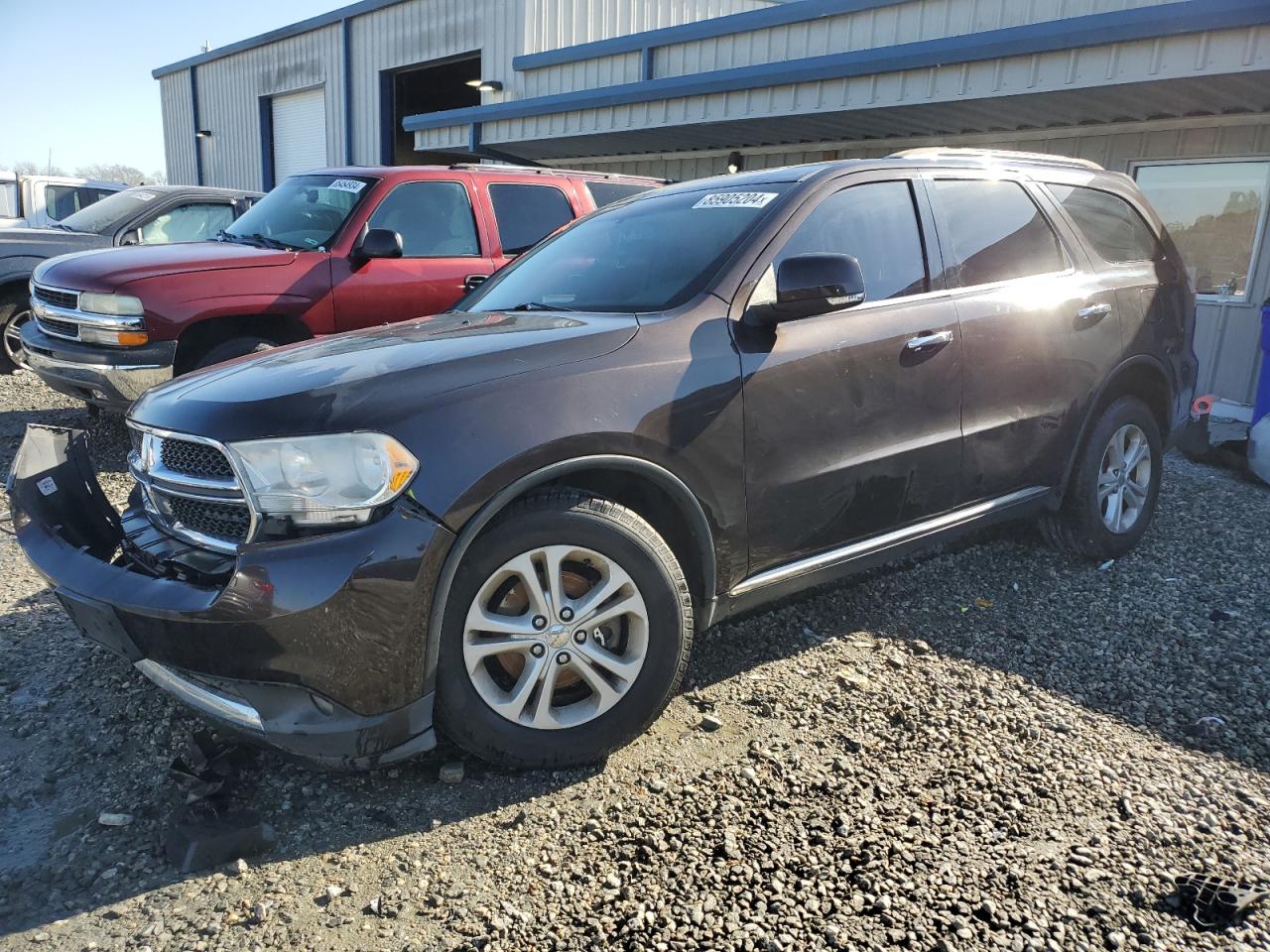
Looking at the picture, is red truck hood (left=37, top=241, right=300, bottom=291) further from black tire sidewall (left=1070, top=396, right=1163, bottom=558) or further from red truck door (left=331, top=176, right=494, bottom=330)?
black tire sidewall (left=1070, top=396, right=1163, bottom=558)

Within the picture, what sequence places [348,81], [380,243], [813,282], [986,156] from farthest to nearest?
[348,81] < [380,243] < [986,156] < [813,282]

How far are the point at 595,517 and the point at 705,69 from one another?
10437mm

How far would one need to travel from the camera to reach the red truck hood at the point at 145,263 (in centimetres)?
584

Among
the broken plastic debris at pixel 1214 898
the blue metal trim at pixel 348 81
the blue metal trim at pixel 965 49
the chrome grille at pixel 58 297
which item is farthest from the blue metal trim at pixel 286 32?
the broken plastic debris at pixel 1214 898

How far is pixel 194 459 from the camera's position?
2.63 metres

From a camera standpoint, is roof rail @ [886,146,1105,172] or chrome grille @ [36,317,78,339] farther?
chrome grille @ [36,317,78,339]

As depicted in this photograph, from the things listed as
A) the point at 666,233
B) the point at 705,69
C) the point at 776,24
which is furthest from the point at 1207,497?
the point at 705,69

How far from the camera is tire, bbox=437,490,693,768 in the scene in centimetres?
257

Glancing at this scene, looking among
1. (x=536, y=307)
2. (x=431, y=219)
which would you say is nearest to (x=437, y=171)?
(x=431, y=219)

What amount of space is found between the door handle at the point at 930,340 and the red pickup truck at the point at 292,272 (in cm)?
247

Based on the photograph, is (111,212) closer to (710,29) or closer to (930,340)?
(710,29)

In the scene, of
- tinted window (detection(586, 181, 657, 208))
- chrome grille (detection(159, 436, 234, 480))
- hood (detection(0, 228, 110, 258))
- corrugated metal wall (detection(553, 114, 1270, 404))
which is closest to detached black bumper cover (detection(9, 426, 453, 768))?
chrome grille (detection(159, 436, 234, 480))

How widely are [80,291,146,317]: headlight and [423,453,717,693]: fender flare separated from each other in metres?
4.30

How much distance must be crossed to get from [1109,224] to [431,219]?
4.42m
